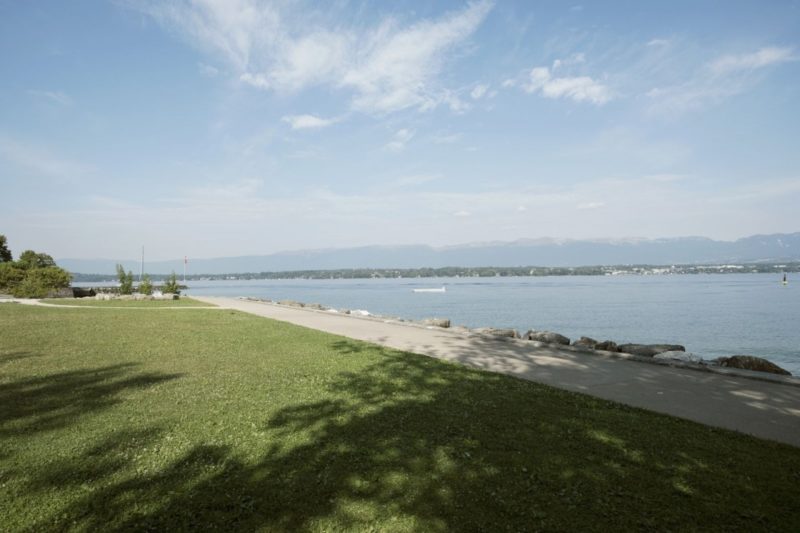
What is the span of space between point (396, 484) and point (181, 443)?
282 cm

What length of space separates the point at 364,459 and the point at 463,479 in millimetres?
1110

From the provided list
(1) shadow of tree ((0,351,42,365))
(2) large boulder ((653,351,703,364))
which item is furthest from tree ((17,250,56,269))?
(2) large boulder ((653,351,703,364))

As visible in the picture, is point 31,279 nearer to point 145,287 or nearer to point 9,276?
point 9,276

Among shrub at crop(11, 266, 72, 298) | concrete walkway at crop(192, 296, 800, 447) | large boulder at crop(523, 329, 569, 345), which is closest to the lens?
concrete walkway at crop(192, 296, 800, 447)

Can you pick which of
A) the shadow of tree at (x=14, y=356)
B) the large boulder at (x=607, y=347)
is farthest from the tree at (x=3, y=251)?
the large boulder at (x=607, y=347)

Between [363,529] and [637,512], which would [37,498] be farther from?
[637,512]

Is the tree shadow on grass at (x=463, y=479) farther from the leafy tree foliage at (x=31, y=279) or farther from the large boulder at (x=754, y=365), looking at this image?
the leafy tree foliage at (x=31, y=279)

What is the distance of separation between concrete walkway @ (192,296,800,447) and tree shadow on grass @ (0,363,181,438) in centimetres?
651

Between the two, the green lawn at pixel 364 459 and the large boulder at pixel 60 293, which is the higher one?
the large boulder at pixel 60 293

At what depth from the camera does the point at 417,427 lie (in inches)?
235

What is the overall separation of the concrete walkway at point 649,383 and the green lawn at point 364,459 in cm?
61

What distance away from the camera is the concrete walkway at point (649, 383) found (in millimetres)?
6156

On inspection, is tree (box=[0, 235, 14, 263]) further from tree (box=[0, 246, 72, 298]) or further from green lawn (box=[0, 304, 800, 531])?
green lawn (box=[0, 304, 800, 531])

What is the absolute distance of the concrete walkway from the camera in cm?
616
